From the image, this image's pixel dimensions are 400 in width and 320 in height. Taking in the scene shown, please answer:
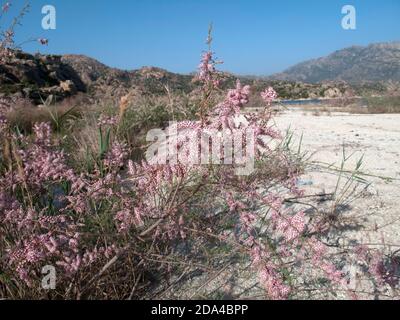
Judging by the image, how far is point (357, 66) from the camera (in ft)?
480

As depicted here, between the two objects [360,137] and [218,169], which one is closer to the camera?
[218,169]

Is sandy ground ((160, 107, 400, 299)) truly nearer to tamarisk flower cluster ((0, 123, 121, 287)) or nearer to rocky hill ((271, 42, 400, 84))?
tamarisk flower cluster ((0, 123, 121, 287))

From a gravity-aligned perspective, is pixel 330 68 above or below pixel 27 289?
above

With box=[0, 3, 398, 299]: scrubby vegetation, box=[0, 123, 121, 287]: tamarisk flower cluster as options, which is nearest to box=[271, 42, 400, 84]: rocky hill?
box=[0, 3, 398, 299]: scrubby vegetation

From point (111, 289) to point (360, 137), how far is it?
14.7ft

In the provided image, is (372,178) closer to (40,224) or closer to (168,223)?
(168,223)

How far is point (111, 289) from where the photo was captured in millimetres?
1931

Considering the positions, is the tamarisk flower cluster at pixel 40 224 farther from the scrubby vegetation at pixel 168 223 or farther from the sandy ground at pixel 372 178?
the sandy ground at pixel 372 178

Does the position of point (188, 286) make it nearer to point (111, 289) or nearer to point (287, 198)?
point (111, 289)

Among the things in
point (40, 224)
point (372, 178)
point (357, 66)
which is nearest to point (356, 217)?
point (372, 178)
